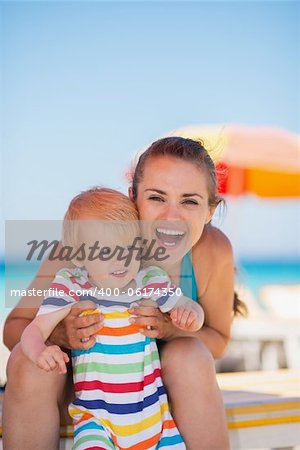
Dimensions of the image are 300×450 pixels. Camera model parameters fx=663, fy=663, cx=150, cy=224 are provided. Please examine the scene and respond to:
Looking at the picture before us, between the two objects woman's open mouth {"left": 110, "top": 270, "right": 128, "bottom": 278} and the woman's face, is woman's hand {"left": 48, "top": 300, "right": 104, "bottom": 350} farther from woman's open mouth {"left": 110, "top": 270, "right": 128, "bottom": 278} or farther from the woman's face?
the woman's face

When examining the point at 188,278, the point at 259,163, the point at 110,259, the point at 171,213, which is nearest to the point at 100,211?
the point at 110,259

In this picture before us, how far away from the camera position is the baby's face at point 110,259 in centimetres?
187

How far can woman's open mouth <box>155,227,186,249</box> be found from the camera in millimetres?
2025

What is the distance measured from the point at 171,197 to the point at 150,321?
1.34ft

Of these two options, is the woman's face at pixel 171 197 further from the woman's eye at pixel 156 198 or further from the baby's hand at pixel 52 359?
the baby's hand at pixel 52 359

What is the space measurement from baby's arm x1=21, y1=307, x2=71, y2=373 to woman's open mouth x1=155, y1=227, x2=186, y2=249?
37 cm

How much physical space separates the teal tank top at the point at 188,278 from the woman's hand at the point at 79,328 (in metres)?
0.44

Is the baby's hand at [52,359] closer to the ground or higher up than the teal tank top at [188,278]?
closer to the ground

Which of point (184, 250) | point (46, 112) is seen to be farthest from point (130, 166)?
point (46, 112)

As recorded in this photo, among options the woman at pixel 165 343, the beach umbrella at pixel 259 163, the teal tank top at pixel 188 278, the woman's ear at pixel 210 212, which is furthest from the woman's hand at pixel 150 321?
the beach umbrella at pixel 259 163

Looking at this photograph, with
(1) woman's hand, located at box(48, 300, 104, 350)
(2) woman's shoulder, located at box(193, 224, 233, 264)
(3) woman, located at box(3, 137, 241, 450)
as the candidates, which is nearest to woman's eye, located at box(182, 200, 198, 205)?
(3) woman, located at box(3, 137, 241, 450)

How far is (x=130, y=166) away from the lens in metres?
2.28

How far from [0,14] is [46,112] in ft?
32.2

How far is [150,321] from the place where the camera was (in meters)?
1.85
